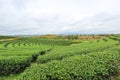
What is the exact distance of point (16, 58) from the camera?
16891 mm

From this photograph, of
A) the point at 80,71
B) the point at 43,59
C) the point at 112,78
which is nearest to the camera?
the point at 80,71

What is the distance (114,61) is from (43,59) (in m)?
6.29

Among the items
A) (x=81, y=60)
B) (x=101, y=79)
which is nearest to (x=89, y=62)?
(x=81, y=60)

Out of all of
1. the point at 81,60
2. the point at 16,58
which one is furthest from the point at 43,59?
the point at 81,60

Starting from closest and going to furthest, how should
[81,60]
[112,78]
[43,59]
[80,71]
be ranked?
[80,71] → [81,60] → [112,78] → [43,59]

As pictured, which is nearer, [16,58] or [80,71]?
[80,71]

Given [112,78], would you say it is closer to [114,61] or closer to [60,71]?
[114,61]

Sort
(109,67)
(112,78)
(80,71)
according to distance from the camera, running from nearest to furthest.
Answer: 1. (80,71)
2. (109,67)
3. (112,78)

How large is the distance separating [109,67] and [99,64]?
1.21 meters

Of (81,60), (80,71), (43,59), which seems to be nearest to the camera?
(80,71)

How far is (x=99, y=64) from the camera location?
11664 millimetres

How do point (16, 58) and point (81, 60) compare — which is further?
point (16, 58)

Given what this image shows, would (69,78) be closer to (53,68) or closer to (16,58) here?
(53,68)

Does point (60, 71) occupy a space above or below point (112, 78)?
above
